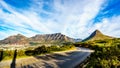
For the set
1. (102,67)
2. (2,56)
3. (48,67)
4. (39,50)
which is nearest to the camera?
(102,67)

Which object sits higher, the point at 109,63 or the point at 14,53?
the point at 14,53

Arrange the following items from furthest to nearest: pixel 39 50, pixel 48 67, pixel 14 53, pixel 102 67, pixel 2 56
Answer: pixel 39 50
pixel 14 53
pixel 2 56
pixel 48 67
pixel 102 67

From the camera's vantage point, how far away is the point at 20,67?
22.3m

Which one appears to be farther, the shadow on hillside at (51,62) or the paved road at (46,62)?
the shadow on hillside at (51,62)

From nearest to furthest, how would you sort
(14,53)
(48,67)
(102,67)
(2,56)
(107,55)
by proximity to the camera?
(102,67), (107,55), (48,67), (2,56), (14,53)

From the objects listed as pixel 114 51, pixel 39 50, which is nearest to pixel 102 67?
pixel 114 51

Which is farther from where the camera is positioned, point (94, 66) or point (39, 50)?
point (39, 50)

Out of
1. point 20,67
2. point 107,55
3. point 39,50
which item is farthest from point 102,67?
point 39,50

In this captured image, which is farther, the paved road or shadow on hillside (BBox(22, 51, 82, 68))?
shadow on hillside (BBox(22, 51, 82, 68))

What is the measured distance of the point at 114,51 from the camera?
22.6 meters

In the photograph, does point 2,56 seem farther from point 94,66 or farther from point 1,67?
point 94,66

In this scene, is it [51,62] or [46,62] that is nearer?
[46,62]

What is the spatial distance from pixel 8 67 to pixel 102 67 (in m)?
12.5

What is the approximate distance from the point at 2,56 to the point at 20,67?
895 cm
